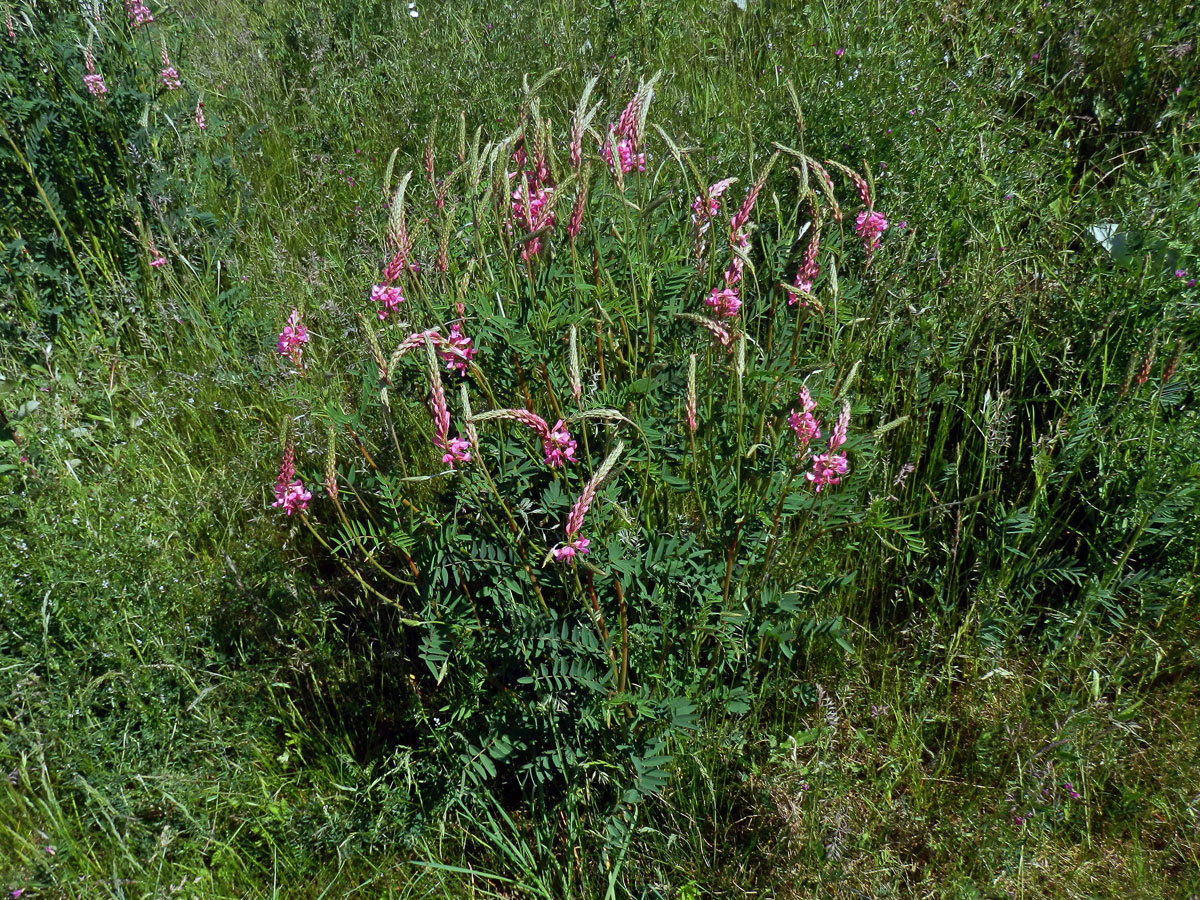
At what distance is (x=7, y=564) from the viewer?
2.47 meters

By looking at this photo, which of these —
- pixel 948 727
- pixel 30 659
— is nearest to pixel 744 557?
pixel 948 727

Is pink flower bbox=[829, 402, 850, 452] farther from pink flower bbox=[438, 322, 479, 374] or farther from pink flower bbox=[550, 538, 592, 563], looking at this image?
pink flower bbox=[438, 322, 479, 374]

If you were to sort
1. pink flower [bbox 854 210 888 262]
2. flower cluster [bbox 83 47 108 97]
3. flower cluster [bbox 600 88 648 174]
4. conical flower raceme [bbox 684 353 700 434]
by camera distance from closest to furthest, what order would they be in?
conical flower raceme [bbox 684 353 700 434]
flower cluster [bbox 600 88 648 174]
pink flower [bbox 854 210 888 262]
flower cluster [bbox 83 47 108 97]

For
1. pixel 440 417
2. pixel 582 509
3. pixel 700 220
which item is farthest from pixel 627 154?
pixel 582 509

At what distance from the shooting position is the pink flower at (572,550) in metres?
1.53

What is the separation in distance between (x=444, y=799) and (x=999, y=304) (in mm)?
2113

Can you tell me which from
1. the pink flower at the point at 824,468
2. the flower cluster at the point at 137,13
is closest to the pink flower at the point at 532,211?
the pink flower at the point at 824,468

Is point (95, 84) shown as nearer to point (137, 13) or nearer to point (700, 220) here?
point (137, 13)

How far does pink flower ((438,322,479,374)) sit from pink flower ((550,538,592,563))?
457 millimetres

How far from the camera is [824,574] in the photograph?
225 cm

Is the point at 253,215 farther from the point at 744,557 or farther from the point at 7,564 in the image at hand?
the point at 744,557

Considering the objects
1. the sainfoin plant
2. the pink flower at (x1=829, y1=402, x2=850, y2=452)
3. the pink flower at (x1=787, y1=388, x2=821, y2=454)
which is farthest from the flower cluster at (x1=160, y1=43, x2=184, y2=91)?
the pink flower at (x1=829, y1=402, x2=850, y2=452)

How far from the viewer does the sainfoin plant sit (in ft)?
6.11

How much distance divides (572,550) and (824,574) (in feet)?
3.14
